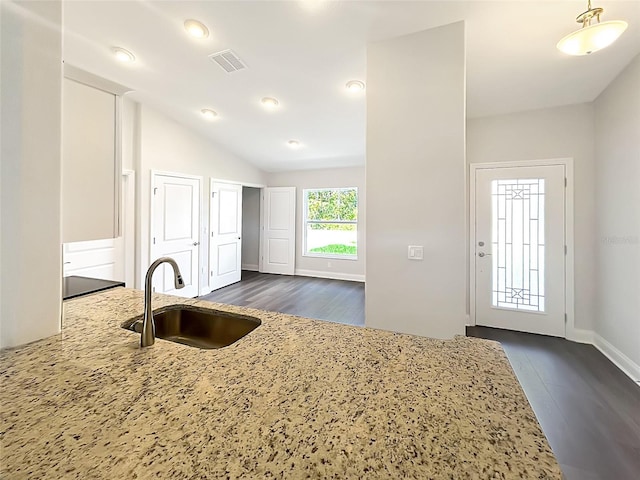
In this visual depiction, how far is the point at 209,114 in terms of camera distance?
4.13 m

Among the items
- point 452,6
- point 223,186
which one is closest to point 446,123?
point 452,6

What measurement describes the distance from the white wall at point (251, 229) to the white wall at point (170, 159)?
1553mm

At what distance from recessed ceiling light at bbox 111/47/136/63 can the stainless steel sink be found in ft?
9.63

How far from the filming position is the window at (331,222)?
6262mm

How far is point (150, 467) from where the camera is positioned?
20.5 inches

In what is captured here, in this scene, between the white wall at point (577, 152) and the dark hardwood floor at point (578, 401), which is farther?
the white wall at point (577, 152)

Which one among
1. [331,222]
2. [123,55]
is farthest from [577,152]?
[123,55]

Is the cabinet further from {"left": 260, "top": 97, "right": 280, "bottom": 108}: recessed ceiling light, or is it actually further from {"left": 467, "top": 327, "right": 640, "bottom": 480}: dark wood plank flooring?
{"left": 467, "top": 327, "right": 640, "bottom": 480}: dark wood plank flooring

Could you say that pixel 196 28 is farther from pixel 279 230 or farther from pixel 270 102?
pixel 279 230

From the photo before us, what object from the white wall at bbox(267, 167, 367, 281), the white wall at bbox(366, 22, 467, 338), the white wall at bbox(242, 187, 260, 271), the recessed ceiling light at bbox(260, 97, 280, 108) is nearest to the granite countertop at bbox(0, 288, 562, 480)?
the white wall at bbox(366, 22, 467, 338)

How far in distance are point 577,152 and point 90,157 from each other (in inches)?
171

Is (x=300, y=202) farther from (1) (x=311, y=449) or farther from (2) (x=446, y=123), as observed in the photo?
(1) (x=311, y=449)

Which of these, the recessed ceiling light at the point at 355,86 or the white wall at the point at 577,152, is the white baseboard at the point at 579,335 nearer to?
the white wall at the point at 577,152

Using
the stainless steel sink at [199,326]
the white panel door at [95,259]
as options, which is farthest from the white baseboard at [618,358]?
the white panel door at [95,259]
